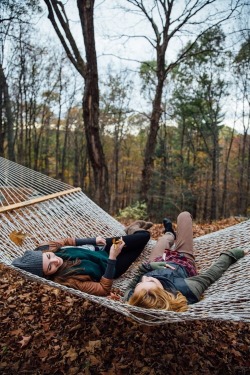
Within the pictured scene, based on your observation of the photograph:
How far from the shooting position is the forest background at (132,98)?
4531 mm

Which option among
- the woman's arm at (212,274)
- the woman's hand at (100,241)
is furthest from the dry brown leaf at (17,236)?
the woman's arm at (212,274)

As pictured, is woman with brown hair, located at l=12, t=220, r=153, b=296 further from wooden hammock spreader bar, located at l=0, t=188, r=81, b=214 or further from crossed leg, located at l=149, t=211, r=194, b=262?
wooden hammock spreader bar, located at l=0, t=188, r=81, b=214

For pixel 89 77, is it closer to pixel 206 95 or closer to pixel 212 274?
pixel 212 274

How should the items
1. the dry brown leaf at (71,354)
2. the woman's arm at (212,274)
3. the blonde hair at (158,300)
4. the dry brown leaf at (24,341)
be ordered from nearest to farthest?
1. the blonde hair at (158,300)
2. the woman's arm at (212,274)
3. the dry brown leaf at (71,354)
4. the dry brown leaf at (24,341)

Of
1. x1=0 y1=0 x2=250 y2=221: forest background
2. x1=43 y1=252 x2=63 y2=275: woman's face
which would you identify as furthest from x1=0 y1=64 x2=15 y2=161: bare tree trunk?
x1=43 y1=252 x2=63 y2=275: woman's face

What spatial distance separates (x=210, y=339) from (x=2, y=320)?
4.87 feet

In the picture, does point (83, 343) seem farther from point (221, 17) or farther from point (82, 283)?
point (221, 17)

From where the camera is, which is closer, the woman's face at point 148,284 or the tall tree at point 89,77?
the woman's face at point 148,284

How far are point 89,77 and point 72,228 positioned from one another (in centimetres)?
237

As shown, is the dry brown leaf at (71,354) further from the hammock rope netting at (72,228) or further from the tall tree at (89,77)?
the tall tree at (89,77)

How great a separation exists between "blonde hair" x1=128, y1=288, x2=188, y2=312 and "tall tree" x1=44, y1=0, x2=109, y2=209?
2.94 meters

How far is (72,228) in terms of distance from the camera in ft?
8.39

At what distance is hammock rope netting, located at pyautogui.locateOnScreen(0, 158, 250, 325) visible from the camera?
4.86 ft

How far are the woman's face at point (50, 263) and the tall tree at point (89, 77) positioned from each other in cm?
257
